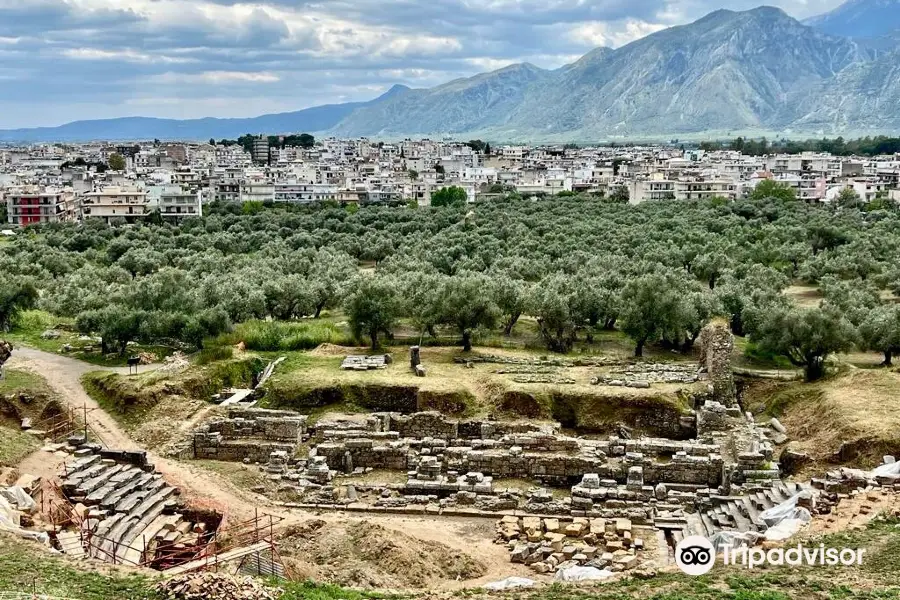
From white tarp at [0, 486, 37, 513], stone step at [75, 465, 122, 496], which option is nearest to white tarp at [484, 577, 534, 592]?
stone step at [75, 465, 122, 496]

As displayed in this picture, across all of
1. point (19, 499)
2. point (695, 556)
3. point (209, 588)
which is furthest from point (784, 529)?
point (19, 499)

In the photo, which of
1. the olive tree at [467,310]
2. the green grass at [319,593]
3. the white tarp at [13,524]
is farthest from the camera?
the olive tree at [467,310]

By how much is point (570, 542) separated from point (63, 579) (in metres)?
12.6

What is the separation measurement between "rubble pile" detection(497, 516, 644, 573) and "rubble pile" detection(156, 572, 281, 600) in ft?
26.6

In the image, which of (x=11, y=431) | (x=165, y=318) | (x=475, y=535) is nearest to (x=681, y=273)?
(x=165, y=318)

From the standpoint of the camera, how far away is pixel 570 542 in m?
24.0

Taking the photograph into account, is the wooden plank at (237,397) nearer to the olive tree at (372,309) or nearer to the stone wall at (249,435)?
the stone wall at (249,435)

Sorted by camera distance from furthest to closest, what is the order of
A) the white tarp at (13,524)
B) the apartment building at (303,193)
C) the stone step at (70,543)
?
the apartment building at (303,193) < the stone step at (70,543) < the white tarp at (13,524)

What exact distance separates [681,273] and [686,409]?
23.6 meters

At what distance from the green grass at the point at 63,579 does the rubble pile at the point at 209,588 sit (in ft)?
1.15

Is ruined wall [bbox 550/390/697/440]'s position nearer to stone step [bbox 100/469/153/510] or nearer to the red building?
stone step [bbox 100/469/153/510]

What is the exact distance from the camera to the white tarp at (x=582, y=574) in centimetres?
2031

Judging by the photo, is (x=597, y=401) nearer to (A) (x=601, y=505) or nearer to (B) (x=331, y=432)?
(A) (x=601, y=505)

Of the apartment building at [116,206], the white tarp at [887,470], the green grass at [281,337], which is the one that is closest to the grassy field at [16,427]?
the green grass at [281,337]
